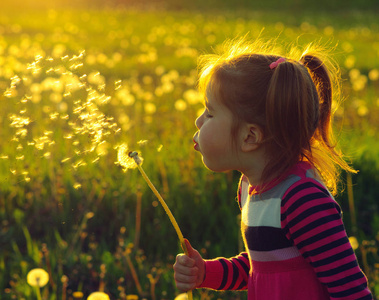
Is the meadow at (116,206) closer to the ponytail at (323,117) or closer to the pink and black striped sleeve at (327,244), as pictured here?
the ponytail at (323,117)

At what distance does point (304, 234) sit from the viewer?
1327mm

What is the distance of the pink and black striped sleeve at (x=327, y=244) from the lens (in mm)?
1312

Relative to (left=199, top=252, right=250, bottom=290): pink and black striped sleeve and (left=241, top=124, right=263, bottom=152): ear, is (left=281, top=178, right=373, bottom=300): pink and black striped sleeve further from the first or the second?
(left=199, top=252, right=250, bottom=290): pink and black striped sleeve

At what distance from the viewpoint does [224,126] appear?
4.67 feet

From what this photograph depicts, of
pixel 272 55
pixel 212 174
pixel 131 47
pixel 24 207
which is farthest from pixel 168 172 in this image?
pixel 131 47

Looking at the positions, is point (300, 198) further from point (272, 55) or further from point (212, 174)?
point (212, 174)

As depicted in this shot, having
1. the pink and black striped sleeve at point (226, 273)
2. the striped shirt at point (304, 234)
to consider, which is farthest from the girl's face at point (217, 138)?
the pink and black striped sleeve at point (226, 273)

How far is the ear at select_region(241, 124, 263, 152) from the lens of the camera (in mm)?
1408

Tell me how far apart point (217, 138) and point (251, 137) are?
0.28 feet

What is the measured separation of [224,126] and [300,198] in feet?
0.84

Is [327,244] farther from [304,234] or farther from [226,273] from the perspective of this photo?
[226,273]

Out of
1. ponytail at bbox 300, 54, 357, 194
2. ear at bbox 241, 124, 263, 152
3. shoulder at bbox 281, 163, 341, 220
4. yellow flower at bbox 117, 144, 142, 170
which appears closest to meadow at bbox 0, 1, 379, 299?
yellow flower at bbox 117, 144, 142, 170

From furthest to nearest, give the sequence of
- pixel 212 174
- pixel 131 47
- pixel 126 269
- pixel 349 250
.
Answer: pixel 131 47
pixel 212 174
pixel 126 269
pixel 349 250

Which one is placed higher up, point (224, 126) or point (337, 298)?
point (224, 126)
